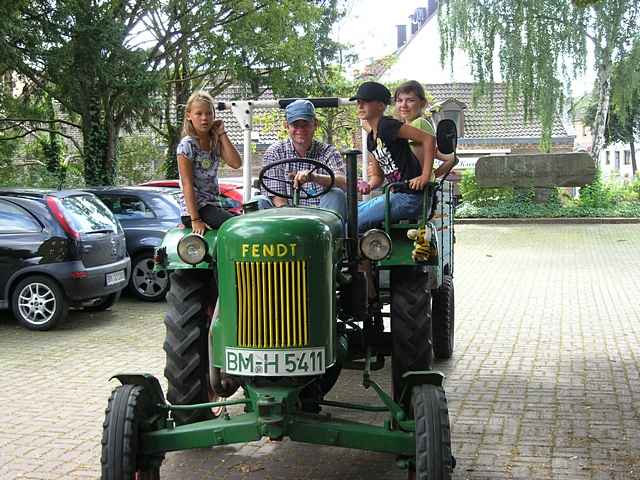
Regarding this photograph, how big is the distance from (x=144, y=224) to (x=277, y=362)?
973 centimetres

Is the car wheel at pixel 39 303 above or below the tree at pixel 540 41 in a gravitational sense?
below

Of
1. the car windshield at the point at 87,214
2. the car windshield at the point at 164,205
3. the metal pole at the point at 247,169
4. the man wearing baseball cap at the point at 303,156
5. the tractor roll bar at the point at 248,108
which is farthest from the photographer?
the car windshield at the point at 164,205

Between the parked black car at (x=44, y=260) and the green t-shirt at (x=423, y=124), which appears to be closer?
the green t-shirt at (x=423, y=124)

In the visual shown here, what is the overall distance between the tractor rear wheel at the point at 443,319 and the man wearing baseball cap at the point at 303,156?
238 centimetres

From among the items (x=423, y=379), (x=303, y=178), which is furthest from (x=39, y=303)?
(x=423, y=379)

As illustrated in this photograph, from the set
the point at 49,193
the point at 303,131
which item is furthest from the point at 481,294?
the point at 303,131

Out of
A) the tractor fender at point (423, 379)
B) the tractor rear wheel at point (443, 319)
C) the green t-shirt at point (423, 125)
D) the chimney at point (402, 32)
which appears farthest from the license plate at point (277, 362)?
the chimney at point (402, 32)

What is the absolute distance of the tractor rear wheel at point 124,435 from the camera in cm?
453

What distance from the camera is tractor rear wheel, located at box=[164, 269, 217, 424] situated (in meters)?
5.55

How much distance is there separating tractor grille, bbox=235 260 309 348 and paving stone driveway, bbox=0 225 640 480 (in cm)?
134

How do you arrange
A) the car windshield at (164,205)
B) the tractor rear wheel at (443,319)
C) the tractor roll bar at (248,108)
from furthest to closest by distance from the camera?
the car windshield at (164,205) < the tractor rear wheel at (443,319) < the tractor roll bar at (248,108)

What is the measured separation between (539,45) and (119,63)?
1878 cm

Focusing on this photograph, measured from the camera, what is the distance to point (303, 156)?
6863mm

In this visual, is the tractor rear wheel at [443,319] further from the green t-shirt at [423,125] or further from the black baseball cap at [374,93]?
the black baseball cap at [374,93]
